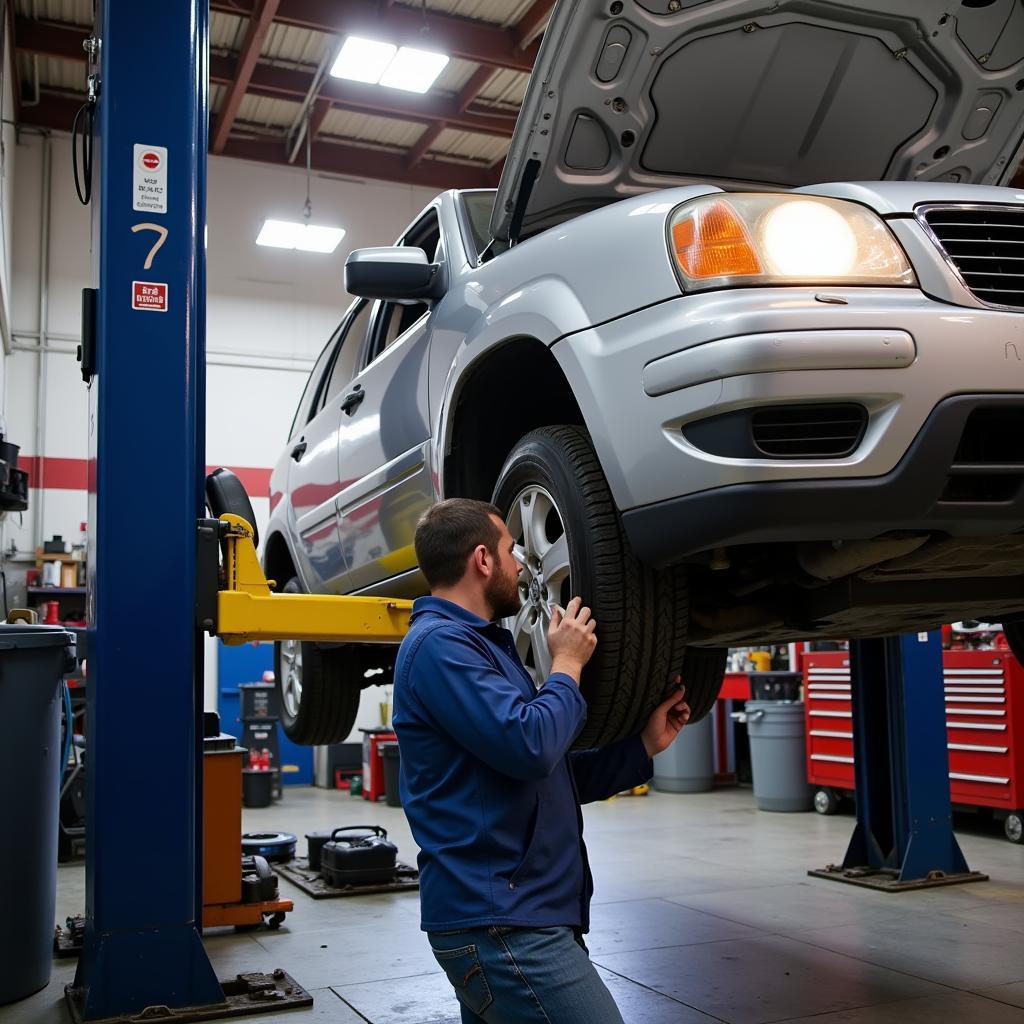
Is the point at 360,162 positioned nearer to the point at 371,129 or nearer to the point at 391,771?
the point at 371,129

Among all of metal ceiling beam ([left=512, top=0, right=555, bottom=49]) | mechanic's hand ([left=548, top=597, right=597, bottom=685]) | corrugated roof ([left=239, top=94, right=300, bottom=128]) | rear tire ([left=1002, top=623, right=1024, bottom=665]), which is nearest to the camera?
mechanic's hand ([left=548, top=597, right=597, bottom=685])

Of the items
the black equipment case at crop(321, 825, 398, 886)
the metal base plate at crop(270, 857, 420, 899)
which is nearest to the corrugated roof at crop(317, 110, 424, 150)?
the metal base plate at crop(270, 857, 420, 899)

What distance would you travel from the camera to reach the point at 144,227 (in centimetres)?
293

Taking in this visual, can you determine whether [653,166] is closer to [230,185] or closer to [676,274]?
[676,274]

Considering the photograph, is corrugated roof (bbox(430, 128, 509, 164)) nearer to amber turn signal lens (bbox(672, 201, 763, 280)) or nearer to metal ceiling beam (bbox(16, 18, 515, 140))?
metal ceiling beam (bbox(16, 18, 515, 140))

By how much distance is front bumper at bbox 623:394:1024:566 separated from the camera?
163 cm

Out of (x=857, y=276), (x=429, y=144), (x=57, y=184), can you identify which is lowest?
(x=857, y=276)

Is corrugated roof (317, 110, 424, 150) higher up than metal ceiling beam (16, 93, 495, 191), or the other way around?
corrugated roof (317, 110, 424, 150)

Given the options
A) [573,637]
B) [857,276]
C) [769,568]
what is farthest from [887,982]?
[857,276]

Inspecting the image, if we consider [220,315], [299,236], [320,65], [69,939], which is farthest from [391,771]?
[320,65]

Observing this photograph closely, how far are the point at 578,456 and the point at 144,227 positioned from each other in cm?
160

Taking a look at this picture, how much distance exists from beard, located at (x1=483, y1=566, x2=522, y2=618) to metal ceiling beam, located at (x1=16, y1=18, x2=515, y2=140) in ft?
29.3

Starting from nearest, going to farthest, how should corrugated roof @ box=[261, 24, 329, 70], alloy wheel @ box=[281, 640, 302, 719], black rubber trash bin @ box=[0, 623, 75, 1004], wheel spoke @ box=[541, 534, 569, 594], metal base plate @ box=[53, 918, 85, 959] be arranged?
wheel spoke @ box=[541, 534, 569, 594] < black rubber trash bin @ box=[0, 623, 75, 1004] < metal base plate @ box=[53, 918, 85, 959] < alloy wheel @ box=[281, 640, 302, 719] < corrugated roof @ box=[261, 24, 329, 70]

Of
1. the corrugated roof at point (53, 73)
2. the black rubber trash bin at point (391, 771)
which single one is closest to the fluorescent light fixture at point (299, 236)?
the corrugated roof at point (53, 73)
